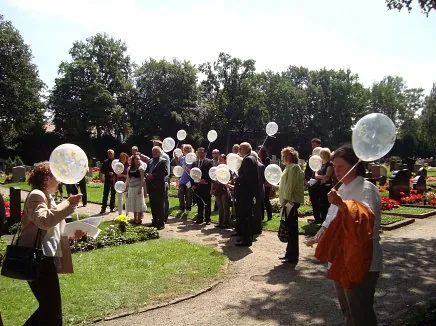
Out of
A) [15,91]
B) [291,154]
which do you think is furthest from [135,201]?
[15,91]

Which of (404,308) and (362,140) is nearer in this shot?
(362,140)

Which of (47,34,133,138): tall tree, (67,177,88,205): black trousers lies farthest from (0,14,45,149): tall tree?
(67,177,88,205): black trousers

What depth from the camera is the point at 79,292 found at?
19.5ft

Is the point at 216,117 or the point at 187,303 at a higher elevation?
the point at 216,117

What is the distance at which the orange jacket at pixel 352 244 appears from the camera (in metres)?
3.25

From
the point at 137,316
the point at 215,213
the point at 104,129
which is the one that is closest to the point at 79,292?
the point at 137,316

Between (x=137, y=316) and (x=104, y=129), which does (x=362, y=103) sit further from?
(x=137, y=316)

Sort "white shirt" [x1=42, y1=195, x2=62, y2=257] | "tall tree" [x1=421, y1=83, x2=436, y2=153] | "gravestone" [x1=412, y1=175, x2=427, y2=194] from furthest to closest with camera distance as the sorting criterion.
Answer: "tall tree" [x1=421, y1=83, x2=436, y2=153], "gravestone" [x1=412, y1=175, x2=427, y2=194], "white shirt" [x1=42, y1=195, x2=62, y2=257]

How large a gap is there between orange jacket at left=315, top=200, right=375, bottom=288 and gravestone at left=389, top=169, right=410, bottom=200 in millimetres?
12915

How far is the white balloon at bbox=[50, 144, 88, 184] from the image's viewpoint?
4.09m

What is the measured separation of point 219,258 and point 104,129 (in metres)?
44.0

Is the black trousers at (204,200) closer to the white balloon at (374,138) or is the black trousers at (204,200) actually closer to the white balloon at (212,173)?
the white balloon at (212,173)

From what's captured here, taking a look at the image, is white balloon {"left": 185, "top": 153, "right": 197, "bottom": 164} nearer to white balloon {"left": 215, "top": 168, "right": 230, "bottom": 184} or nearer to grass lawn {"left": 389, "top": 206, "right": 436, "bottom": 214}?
white balloon {"left": 215, "top": 168, "right": 230, "bottom": 184}

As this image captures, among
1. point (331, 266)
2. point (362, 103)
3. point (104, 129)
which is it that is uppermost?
point (362, 103)
